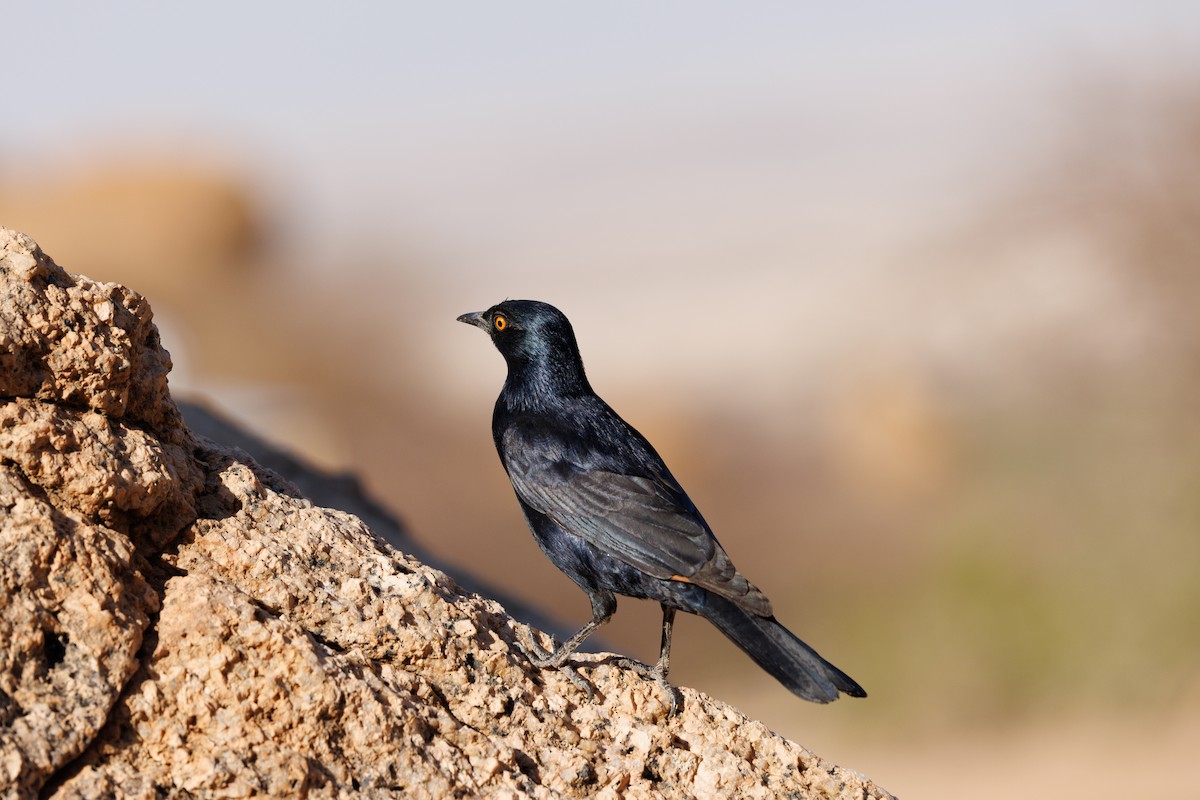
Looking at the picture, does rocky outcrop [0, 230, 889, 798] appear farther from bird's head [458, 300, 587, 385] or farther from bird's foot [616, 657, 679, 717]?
bird's head [458, 300, 587, 385]

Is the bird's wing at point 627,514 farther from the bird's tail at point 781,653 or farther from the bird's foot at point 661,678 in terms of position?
the bird's foot at point 661,678

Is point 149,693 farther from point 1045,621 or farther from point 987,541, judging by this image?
point 987,541

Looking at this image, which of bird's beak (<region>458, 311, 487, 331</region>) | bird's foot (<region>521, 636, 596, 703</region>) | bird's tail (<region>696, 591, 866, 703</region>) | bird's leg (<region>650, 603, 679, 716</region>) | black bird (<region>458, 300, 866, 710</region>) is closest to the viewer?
bird's foot (<region>521, 636, 596, 703</region>)

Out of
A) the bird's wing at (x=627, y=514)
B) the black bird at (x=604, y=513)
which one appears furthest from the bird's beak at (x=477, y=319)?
the bird's wing at (x=627, y=514)

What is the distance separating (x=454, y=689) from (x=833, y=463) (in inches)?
887

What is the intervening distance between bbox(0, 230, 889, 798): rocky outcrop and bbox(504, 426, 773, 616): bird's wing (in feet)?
1.61

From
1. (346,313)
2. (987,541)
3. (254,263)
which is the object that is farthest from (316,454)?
(254,263)

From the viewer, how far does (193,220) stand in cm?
4428

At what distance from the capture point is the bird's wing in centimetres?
452

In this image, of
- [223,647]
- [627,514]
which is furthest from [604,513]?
[223,647]

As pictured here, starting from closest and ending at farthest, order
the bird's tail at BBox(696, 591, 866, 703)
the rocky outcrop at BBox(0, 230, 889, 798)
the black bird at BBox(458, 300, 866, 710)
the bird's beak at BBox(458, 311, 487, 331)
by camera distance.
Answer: the rocky outcrop at BBox(0, 230, 889, 798) → the bird's tail at BBox(696, 591, 866, 703) → the black bird at BBox(458, 300, 866, 710) → the bird's beak at BBox(458, 311, 487, 331)

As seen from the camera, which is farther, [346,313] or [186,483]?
[346,313]

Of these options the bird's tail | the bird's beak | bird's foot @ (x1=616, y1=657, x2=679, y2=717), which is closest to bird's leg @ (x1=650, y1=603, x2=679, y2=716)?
bird's foot @ (x1=616, y1=657, x2=679, y2=717)

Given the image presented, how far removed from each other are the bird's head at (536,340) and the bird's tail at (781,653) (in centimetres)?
151
